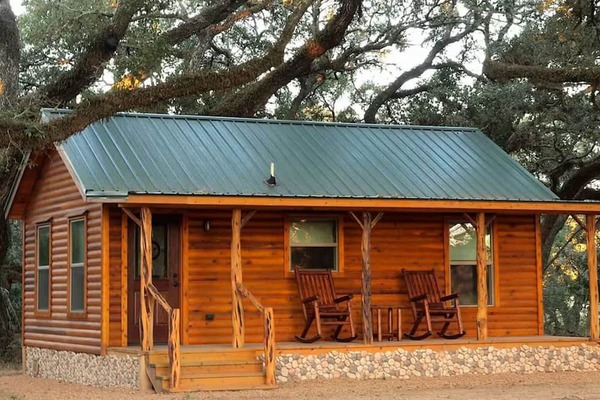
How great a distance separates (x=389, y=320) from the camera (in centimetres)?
1556

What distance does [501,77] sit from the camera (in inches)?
703

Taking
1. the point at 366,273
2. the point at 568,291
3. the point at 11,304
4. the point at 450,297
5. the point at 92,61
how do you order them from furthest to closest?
the point at 568,291 < the point at 11,304 < the point at 92,61 < the point at 450,297 < the point at 366,273

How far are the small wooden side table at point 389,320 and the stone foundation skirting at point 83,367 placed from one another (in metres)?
3.74

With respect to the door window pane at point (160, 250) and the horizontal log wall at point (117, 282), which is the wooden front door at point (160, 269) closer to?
the door window pane at point (160, 250)

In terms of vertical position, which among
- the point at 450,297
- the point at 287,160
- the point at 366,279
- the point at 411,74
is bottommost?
the point at 450,297

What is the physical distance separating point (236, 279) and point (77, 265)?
261 cm

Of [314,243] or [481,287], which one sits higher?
[314,243]

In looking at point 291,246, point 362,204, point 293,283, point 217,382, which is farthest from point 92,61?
point 217,382

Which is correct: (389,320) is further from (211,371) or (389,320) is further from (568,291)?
(568,291)

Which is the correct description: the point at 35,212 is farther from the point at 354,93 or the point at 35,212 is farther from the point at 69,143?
the point at 354,93

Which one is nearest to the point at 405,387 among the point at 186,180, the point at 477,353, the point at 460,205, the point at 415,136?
the point at 477,353

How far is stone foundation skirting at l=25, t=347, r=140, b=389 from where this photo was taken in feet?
43.8

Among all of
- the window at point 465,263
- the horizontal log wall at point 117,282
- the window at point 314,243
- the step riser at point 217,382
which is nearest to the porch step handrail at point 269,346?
the step riser at point 217,382

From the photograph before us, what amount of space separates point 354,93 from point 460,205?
45.5ft
